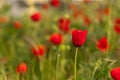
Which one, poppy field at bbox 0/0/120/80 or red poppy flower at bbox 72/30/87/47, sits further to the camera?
poppy field at bbox 0/0/120/80

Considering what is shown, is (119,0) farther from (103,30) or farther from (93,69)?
(93,69)

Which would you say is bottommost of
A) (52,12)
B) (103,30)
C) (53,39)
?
(52,12)

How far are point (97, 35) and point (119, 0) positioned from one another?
188 cm

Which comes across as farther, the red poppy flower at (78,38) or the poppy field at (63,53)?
the poppy field at (63,53)

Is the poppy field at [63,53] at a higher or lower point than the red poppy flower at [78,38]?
lower

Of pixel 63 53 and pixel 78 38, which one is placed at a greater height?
pixel 78 38

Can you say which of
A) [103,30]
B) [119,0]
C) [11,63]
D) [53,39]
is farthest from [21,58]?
[119,0]

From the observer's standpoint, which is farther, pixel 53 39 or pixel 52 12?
pixel 52 12

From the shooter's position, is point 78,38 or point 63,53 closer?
point 78,38

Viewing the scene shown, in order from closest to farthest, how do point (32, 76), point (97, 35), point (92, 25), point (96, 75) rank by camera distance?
point (96, 75) < point (32, 76) < point (97, 35) < point (92, 25)

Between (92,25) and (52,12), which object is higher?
(92,25)

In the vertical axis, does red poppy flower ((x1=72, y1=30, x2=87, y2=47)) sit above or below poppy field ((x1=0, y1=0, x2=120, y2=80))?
above

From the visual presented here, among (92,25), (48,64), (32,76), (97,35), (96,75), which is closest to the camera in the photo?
(96,75)

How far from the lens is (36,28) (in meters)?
4.25
